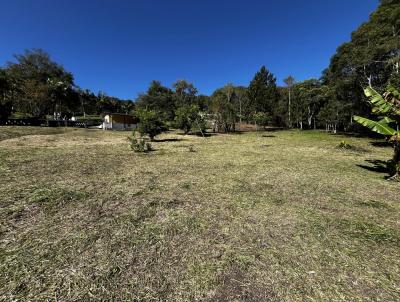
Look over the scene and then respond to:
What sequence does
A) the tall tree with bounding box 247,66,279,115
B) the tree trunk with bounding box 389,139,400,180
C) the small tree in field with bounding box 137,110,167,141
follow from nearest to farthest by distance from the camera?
the tree trunk with bounding box 389,139,400,180
the small tree in field with bounding box 137,110,167,141
the tall tree with bounding box 247,66,279,115

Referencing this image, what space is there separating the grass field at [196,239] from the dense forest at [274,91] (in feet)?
48.0

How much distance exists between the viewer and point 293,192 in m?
6.12

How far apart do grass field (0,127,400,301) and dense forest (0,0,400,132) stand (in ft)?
48.0

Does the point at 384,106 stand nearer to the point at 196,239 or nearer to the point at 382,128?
the point at 382,128

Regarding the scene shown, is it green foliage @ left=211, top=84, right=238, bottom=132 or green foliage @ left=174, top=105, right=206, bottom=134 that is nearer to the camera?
green foliage @ left=174, top=105, right=206, bottom=134

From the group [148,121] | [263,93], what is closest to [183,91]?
[263,93]

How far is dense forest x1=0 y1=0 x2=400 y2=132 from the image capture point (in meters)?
19.1

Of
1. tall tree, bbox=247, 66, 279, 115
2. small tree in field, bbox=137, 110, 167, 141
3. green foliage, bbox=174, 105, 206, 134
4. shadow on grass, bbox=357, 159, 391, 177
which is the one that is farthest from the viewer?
tall tree, bbox=247, 66, 279, 115

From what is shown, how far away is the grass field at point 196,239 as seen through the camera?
2.55 m

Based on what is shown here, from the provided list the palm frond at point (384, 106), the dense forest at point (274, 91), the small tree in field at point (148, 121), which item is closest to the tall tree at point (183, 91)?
the dense forest at point (274, 91)

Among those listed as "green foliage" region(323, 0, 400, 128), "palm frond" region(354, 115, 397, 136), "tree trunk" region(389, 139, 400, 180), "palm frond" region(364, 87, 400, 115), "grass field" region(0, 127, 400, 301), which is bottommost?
"grass field" region(0, 127, 400, 301)

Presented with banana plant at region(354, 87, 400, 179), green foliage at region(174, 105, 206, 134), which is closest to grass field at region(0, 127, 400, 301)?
banana plant at region(354, 87, 400, 179)

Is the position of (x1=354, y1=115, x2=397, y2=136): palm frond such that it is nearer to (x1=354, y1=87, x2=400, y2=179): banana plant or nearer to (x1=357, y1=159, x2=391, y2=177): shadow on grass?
(x1=354, y1=87, x2=400, y2=179): banana plant

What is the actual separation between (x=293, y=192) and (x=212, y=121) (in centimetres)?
2855
